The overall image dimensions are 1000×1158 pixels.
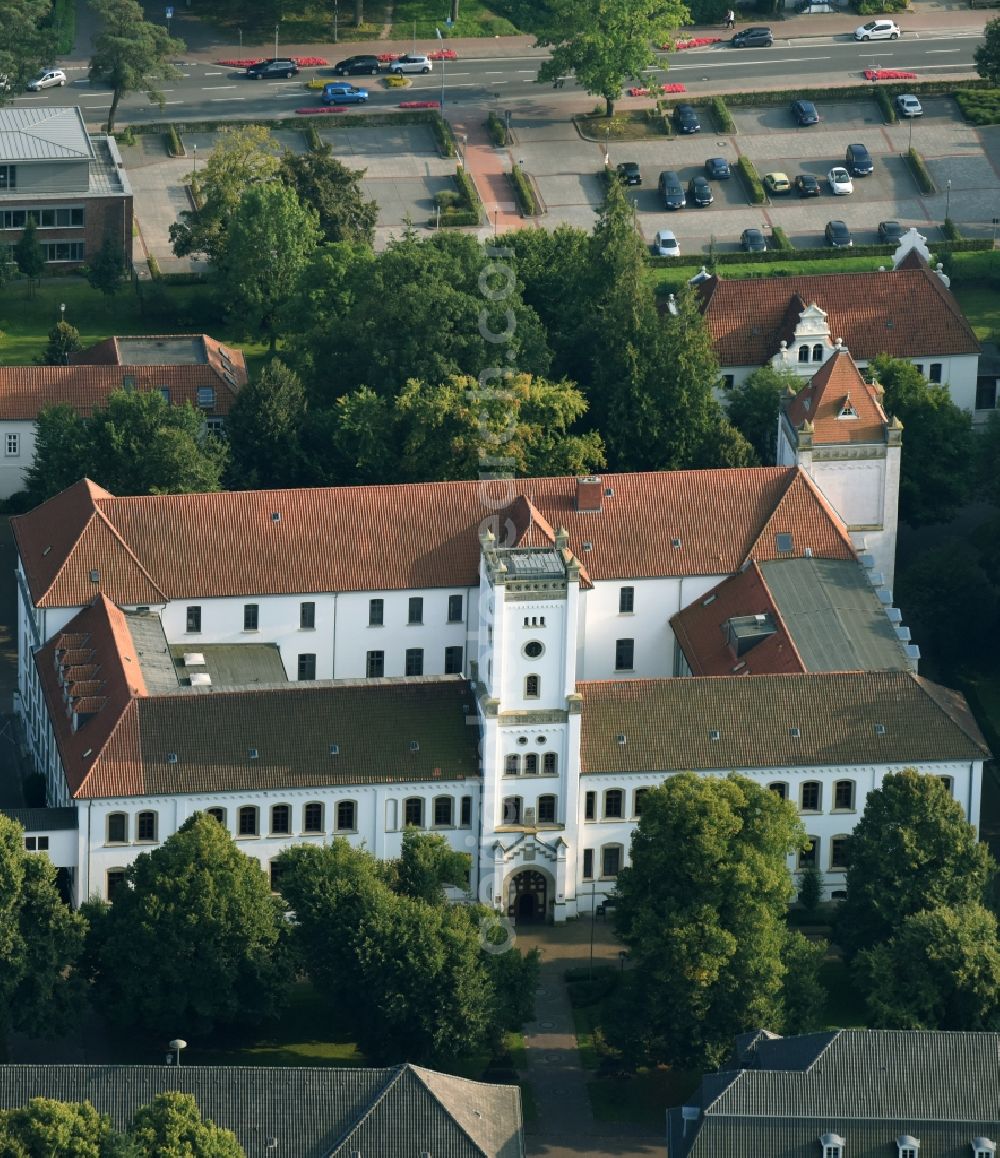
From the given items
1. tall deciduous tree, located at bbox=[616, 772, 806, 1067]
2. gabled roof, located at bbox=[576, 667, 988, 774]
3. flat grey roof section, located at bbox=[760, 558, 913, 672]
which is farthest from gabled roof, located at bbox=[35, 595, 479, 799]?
flat grey roof section, located at bbox=[760, 558, 913, 672]

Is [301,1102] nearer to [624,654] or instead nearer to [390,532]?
[390,532]

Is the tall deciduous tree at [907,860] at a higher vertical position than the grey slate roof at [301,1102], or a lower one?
higher

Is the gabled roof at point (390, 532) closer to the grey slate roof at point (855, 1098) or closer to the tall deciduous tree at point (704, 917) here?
the tall deciduous tree at point (704, 917)

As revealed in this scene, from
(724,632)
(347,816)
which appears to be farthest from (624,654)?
(347,816)

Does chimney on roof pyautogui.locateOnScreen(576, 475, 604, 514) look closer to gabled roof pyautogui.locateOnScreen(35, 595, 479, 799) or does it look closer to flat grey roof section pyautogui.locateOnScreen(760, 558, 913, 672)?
flat grey roof section pyautogui.locateOnScreen(760, 558, 913, 672)

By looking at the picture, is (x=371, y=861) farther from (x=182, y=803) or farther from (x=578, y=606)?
(x=578, y=606)

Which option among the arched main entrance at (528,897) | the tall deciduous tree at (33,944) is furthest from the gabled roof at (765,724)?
the tall deciduous tree at (33,944)
